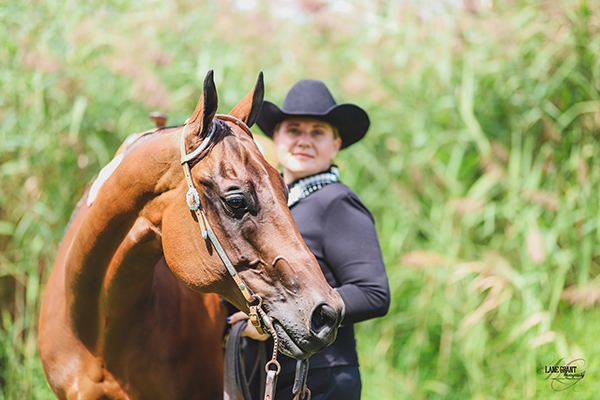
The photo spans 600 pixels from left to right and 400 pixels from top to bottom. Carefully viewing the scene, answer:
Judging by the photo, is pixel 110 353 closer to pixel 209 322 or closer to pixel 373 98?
pixel 209 322

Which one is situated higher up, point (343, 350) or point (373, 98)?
point (373, 98)

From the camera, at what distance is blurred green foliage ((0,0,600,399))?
3486mm

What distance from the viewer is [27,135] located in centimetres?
346

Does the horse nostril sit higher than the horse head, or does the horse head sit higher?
the horse head

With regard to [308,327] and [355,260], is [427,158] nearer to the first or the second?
[355,260]

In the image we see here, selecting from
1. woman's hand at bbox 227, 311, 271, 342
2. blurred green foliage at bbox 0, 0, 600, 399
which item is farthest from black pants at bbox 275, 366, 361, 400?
blurred green foliage at bbox 0, 0, 600, 399

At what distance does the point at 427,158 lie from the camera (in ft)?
13.4

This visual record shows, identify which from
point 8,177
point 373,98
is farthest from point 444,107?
point 8,177

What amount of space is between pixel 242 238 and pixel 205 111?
397 mm

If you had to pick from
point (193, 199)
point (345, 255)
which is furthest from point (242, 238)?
point (345, 255)

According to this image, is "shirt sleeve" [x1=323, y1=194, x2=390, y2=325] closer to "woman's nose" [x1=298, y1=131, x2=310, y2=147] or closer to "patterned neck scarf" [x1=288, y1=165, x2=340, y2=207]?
"patterned neck scarf" [x1=288, y1=165, x2=340, y2=207]

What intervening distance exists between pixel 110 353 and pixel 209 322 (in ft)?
1.42
